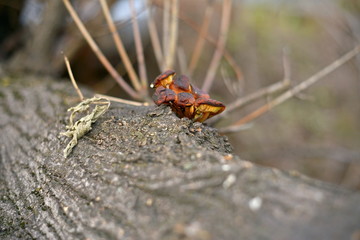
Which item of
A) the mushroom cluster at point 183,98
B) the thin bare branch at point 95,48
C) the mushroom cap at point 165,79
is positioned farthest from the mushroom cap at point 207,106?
the thin bare branch at point 95,48

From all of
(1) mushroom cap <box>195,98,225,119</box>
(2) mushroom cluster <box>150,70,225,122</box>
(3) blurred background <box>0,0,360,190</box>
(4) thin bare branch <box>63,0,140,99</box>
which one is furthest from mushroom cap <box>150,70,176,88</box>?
(3) blurred background <box>0,0,360,190</box>

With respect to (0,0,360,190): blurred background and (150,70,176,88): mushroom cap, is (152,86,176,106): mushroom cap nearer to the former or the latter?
(150,70,176,88): mushroom cap

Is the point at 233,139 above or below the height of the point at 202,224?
below

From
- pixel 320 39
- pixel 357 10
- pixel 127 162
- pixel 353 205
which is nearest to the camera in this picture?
pixel 353 205

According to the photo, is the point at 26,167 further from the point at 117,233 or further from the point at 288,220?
the point at 288,220

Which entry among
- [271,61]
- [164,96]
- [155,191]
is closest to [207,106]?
[164,96]

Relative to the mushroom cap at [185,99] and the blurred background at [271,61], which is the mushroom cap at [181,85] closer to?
the mushroom cap at [185,99]

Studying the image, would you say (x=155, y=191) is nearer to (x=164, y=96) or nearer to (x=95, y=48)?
(x=164, y=96)

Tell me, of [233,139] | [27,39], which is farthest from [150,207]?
[233,139]
